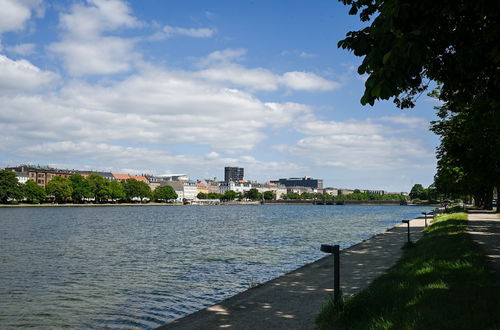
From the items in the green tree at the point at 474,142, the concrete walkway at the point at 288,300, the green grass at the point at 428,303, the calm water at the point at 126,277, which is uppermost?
the green tree at the point at 474,142

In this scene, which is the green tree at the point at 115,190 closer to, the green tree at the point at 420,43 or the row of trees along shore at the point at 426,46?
the row of trees along shore at the point at 426,46

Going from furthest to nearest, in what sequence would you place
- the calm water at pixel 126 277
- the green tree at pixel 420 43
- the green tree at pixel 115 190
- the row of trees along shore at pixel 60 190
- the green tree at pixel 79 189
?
1. the green tree at pixel 115 190
2. the green tree at pixel 79 189
3. the row of trees along shore at pixel 60 190
4. the calm water at pixel 126 277
5. the green tree at pixel 420 43

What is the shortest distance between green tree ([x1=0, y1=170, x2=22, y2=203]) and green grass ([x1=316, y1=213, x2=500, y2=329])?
489 feet

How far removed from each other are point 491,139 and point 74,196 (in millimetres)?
168647

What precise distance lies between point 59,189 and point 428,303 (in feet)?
551

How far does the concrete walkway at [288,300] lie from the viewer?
440 inches

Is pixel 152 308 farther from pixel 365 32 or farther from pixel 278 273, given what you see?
pixel 365 32

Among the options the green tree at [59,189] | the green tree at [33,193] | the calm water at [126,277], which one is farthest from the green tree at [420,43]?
the green tree at [59,189]

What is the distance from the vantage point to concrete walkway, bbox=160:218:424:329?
11188 millimetres

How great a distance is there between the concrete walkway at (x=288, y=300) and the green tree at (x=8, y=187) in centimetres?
14231

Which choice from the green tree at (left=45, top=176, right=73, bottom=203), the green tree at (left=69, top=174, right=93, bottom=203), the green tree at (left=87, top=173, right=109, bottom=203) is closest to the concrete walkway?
the green tree at (left=45, top=176, right=73, bottom=203)

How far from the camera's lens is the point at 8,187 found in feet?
460

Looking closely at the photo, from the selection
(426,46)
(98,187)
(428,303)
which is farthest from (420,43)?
(98,187)

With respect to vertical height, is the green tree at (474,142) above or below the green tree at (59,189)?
above
